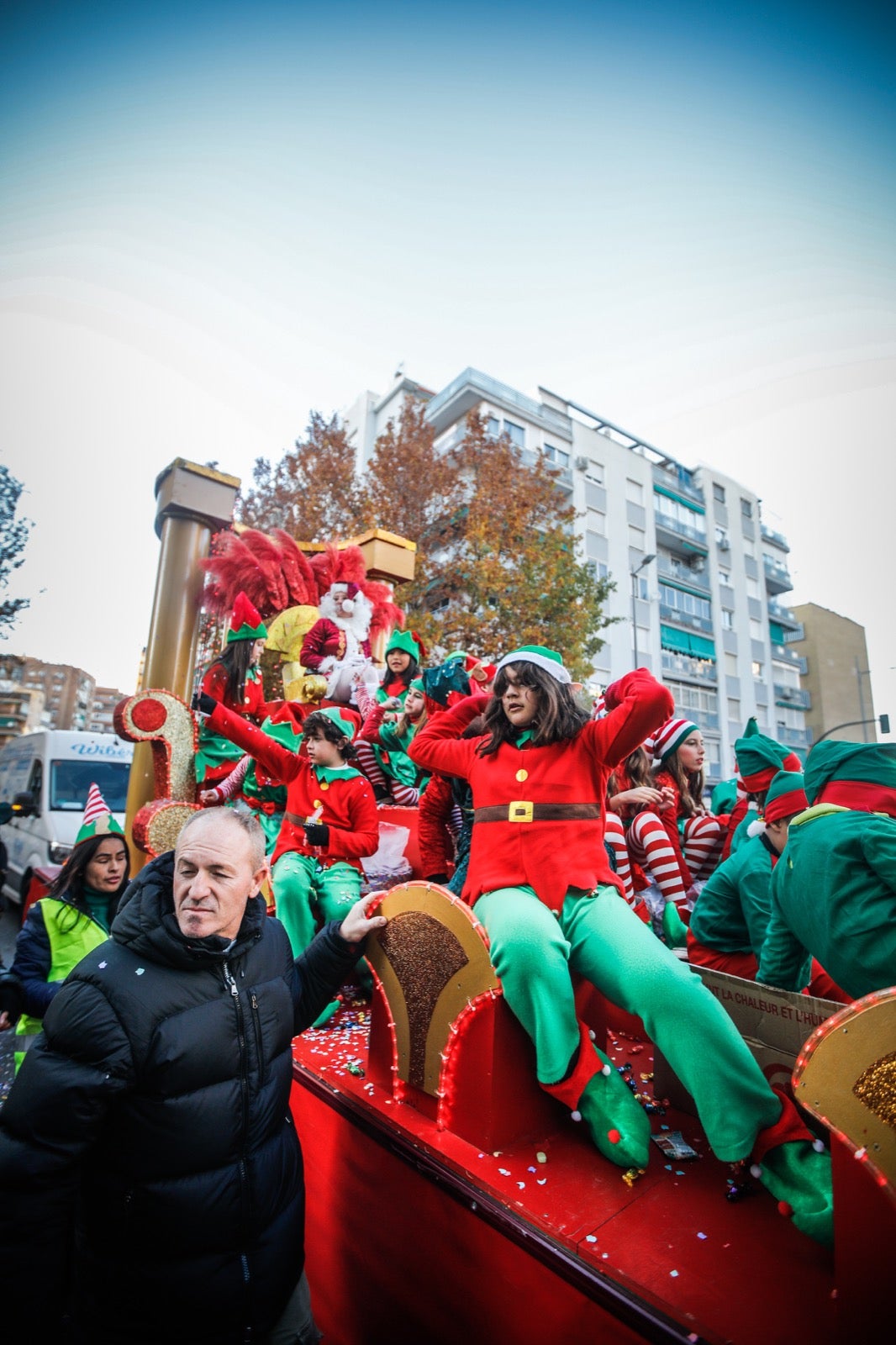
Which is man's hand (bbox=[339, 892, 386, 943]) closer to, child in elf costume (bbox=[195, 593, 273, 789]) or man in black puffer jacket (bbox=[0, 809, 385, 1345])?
man in black puffer jacket (bbox=[0, 809, 385, 1345])

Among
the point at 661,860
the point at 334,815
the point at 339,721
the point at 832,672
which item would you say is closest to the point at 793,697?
the point at 832,672

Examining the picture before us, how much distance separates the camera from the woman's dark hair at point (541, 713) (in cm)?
251

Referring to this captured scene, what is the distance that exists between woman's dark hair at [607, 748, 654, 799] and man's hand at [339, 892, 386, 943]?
2133mm

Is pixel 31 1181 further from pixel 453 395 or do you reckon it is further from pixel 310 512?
pixel 453 395

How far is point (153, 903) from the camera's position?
165 centimetres

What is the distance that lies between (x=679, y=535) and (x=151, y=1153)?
117 ft

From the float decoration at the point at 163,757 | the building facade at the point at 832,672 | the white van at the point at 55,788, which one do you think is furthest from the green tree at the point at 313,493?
the building facade at the point at 832,672

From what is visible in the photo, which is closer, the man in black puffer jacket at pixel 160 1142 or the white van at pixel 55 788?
the man in black puffer jacket at pixel 160 1142

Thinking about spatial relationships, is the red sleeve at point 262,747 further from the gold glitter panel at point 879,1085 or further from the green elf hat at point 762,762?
the gold glitter panel at point 879,1085

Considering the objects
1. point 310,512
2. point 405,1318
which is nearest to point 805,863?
point 405,1318

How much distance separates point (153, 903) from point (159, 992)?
8.1 inches

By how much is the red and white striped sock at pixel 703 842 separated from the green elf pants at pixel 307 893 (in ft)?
7.52

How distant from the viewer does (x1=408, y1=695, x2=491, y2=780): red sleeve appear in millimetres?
2836

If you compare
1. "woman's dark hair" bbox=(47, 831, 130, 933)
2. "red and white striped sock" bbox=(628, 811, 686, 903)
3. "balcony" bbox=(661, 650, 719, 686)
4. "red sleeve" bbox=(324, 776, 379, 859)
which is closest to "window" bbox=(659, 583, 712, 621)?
"balcony" bbox=(661, 650, 719, 686)
